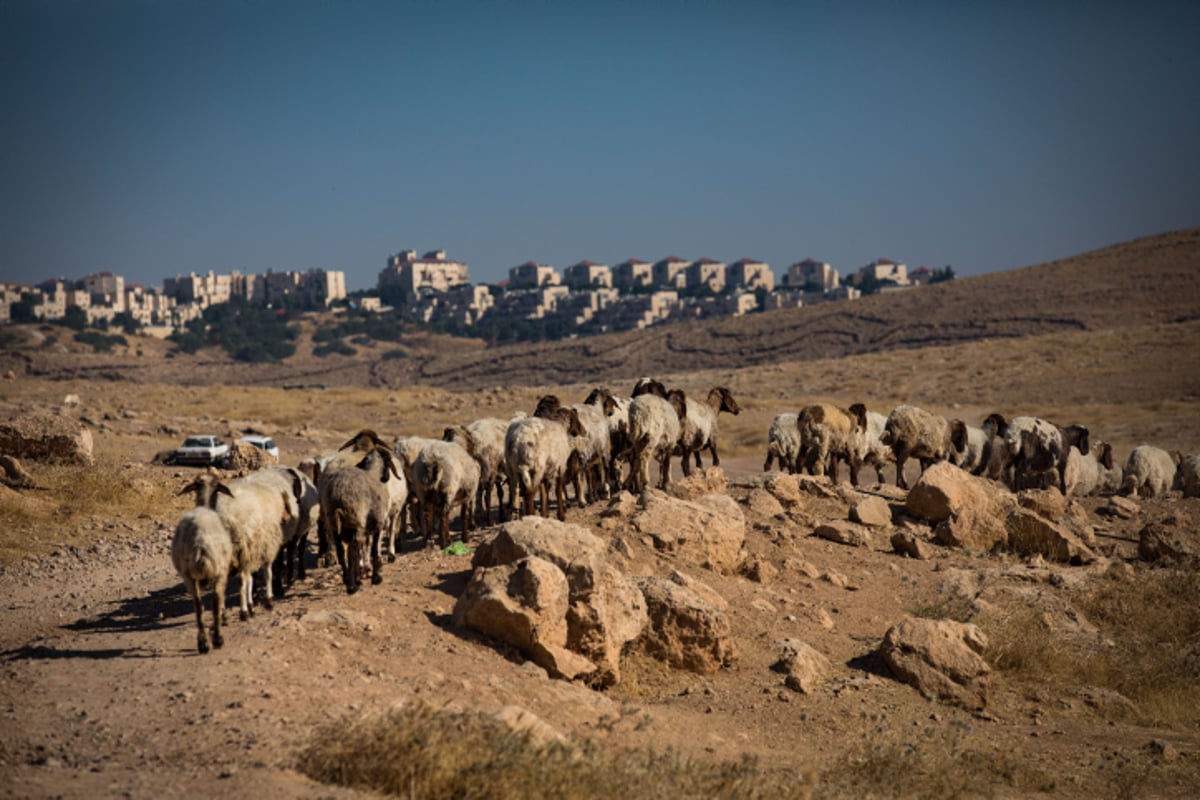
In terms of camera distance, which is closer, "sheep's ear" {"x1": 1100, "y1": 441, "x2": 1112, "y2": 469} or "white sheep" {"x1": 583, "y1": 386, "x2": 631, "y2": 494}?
"white sheep" {"x1": 583, "y1": 386, "x2": 631, "y2": 494}

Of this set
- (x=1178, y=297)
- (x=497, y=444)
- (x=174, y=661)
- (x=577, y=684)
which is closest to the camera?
(x=174, y=661)

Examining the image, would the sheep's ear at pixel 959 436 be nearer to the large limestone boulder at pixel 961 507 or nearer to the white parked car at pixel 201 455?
the large limestone boulder at pixel 961 507

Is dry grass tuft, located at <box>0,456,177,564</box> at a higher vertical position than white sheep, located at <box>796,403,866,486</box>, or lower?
lower

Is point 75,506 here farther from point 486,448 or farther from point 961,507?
point 961,507

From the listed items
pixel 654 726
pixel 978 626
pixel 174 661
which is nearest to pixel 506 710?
pixel 654 726

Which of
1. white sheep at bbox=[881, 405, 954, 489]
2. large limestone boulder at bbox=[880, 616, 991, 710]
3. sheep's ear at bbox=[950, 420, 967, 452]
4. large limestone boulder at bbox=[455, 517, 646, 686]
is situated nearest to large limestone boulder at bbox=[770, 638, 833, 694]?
large limestone boulder at bbox=[880, 616, 991, 710]

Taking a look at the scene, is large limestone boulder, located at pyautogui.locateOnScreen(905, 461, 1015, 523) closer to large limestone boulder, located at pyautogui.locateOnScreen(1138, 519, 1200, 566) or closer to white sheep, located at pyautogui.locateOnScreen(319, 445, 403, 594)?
large limestone boulder, located at pyautogui.locateOnScreen(1138, 519, 1200, 566)

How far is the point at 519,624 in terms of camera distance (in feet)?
36.3

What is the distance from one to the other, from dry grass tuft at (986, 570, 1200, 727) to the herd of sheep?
688cm

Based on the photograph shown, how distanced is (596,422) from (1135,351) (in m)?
51.9

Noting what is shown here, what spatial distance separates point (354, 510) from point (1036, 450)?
18.0 meters

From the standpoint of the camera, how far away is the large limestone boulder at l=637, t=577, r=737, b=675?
1237 centimetres

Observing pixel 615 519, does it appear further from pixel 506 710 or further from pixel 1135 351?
pixel 1135 351

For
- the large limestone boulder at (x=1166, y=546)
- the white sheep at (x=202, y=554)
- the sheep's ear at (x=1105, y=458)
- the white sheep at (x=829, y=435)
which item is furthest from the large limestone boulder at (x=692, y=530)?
the sheep's ear at (x=1105, y=458)
